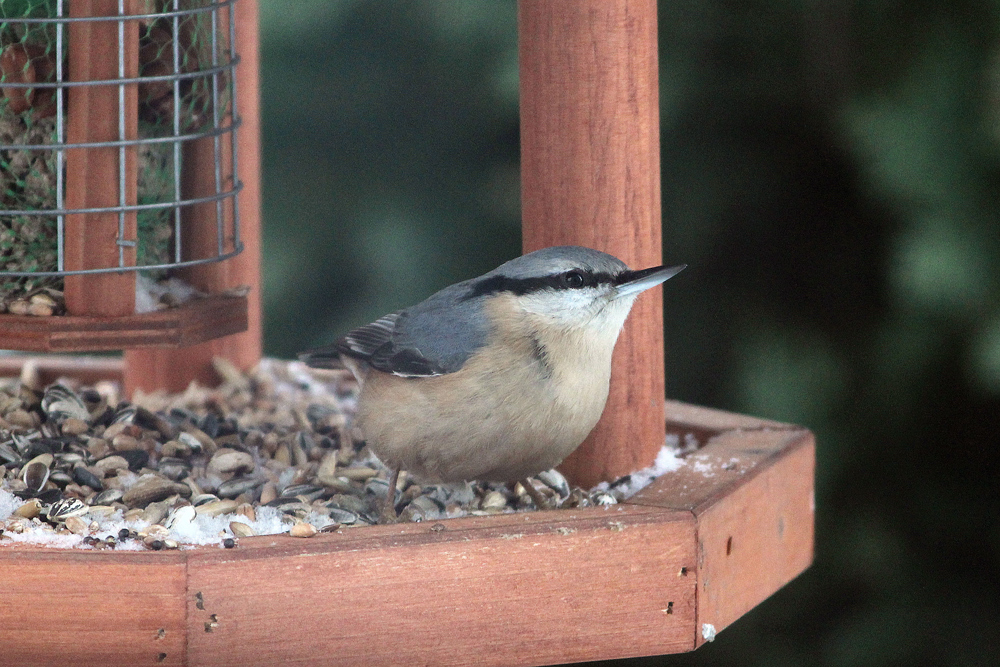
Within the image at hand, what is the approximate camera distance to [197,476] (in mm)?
2826

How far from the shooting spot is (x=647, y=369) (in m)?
2.88

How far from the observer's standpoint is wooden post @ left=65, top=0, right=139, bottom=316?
2.64m

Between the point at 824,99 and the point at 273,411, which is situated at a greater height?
the point at 824,99

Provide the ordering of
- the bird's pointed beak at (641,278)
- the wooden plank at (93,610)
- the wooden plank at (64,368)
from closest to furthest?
the wooden plank at (93,610) → the bird's pointed beak at (641,278) → the wooden plank at (64,368)

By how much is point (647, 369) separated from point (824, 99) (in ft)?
5.08

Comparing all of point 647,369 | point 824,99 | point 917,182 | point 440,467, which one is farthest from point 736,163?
point 440,467

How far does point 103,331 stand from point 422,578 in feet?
3.16

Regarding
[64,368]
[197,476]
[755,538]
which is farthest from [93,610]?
[64,368]

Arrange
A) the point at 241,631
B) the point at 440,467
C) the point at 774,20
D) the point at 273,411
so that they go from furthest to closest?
1. the point at 774,20
2. the point at 273,411
3. the point at 440,467
4. the point at 241,631

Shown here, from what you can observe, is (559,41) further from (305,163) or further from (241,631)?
(305,163)

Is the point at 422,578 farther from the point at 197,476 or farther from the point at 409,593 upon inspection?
the point at 197,476

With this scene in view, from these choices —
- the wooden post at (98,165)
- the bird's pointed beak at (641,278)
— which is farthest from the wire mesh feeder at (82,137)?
the bird's pointed beak at (641,278)

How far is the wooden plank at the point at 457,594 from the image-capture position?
207 cm

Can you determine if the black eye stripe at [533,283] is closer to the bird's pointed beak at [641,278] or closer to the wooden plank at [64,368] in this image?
the bird's pointed beak at [641,278]
